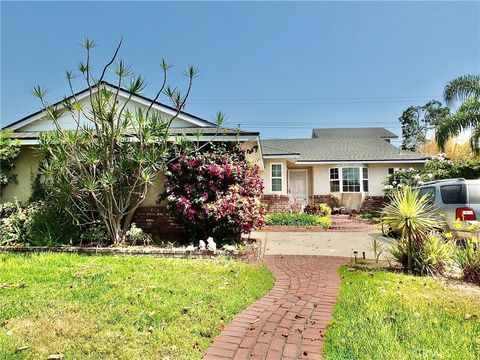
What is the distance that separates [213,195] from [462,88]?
16.0m

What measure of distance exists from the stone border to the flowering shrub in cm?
1348

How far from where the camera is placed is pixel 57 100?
1049 centimetres

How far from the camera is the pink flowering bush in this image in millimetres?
8422

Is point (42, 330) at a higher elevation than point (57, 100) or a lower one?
lower

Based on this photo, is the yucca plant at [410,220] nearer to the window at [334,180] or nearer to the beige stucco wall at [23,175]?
the beige stucco wall at [23,175]

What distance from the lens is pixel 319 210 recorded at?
1962cm

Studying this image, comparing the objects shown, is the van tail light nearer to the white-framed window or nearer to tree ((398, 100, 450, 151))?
the white-framed window

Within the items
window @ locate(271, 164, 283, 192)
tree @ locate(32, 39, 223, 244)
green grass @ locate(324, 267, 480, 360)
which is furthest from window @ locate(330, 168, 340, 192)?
green grass @ locate(324, 267, 480, 360)

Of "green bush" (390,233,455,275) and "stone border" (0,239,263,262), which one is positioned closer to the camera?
"green bush" (390,233,455,275)

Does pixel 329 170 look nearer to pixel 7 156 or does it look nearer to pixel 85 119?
pixel 85 119

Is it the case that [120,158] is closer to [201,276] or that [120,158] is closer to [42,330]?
[201,276]

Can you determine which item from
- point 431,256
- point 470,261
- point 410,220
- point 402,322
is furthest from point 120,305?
point 470,261

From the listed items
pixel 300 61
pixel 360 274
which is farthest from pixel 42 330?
pixel 300 61

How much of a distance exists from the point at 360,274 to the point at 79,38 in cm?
807
